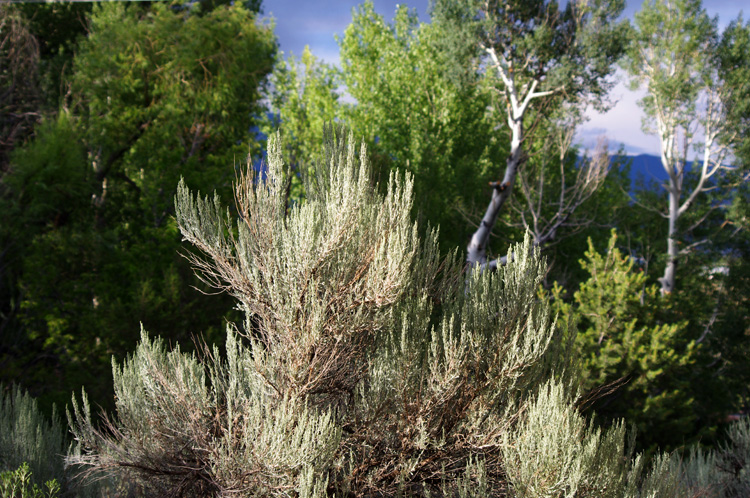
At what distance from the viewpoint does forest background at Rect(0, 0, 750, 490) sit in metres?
15.1

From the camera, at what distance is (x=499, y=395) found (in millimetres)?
6641

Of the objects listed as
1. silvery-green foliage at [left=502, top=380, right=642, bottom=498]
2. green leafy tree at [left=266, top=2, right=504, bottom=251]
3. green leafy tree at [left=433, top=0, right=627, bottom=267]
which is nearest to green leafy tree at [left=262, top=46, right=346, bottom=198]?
green leafy tree at [left=266, top=2, right=504, bottom=251]

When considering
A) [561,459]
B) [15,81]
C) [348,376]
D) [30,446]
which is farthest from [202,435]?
[15,81]

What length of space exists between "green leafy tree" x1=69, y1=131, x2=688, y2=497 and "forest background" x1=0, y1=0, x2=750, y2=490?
6460mm

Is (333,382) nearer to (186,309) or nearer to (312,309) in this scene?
(312,309)

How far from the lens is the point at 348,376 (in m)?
6.77

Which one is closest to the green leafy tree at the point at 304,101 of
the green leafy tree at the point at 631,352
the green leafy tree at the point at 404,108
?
the green leafy tree at the point at 404,108

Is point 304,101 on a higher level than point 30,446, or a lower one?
higher

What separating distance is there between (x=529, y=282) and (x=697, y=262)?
21.0 m

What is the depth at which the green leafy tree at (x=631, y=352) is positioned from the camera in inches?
558

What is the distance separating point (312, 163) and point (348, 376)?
11.2 m

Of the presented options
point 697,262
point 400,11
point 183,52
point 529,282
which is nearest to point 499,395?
point 529,282

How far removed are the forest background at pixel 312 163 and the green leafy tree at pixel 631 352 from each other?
0.06m

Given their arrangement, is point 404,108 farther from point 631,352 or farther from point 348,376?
point 348,376
